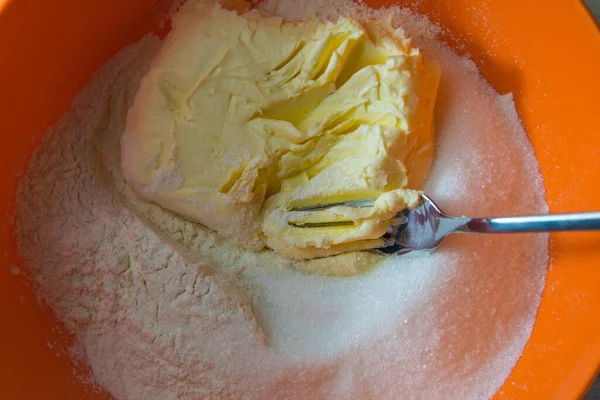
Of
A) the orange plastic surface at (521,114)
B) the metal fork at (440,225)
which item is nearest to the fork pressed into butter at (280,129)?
the metal fork at (440,225)

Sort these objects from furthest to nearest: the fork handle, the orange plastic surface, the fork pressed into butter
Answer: the fork pressed into butter
the orange plastic surface
the fork handle

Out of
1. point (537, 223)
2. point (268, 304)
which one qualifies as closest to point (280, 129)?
point (268, 304)

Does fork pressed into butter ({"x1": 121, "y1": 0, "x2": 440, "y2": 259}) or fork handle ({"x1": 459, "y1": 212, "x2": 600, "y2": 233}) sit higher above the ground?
fork pressed into butter ({"x1": 121, "y1": 0, "x2": 440, "y2": 259})

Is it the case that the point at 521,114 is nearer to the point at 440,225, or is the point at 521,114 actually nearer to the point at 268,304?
the point at 440,225

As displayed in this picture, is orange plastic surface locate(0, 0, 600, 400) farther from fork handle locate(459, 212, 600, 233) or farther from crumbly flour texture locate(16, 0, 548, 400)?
fork handle locate(459, 212, 600, 233)

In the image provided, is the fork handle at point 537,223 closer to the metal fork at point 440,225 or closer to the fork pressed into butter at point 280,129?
the metal fork at point 440,225

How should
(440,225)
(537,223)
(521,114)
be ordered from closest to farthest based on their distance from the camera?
1. (537,223)
2. (440,225)
3. (521,114)

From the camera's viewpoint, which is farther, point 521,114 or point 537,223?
point 521,114

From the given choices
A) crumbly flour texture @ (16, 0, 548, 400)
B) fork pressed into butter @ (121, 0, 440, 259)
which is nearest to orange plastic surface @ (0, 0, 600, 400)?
crumbly flour texture @ (16, 0, 548, 400)
